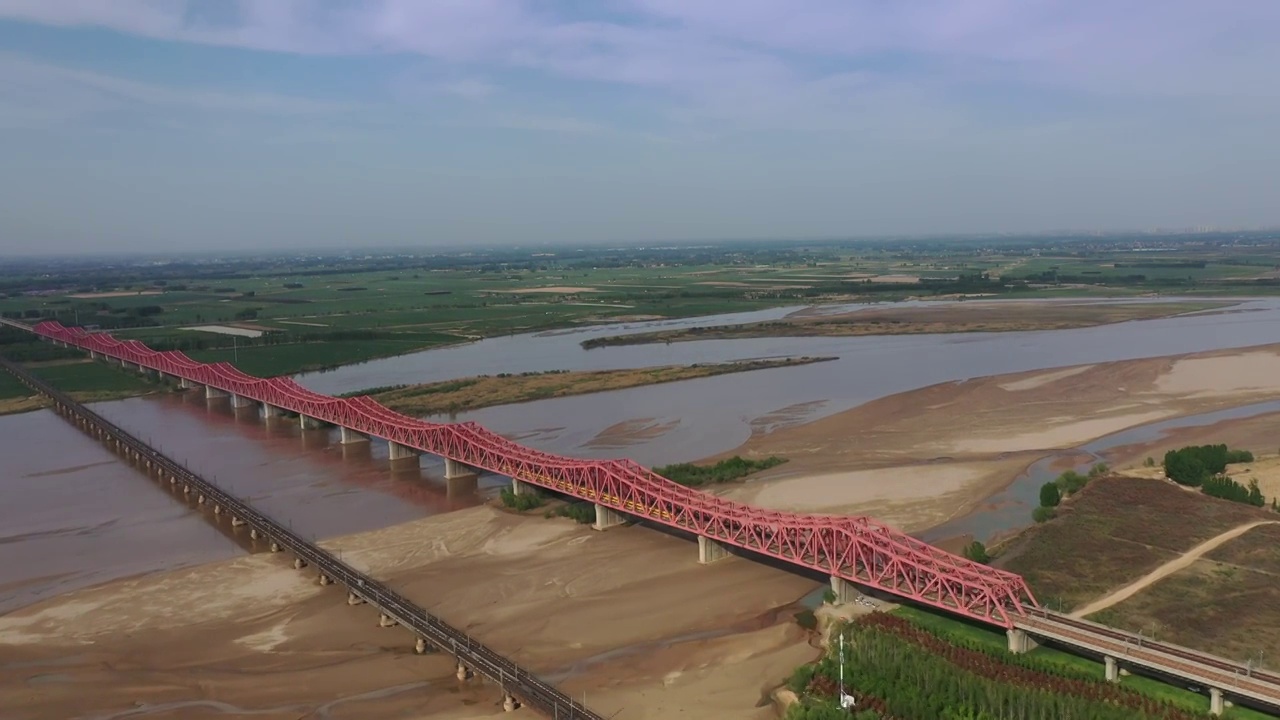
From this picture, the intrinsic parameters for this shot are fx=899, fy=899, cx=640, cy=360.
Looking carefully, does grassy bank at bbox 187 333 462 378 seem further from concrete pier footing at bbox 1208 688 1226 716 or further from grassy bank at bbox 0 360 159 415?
concrete pier footing at bbox 1208 688 1226 716

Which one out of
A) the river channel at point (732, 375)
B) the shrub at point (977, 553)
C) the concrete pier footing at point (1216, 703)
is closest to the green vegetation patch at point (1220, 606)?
the concrete pier footing at point (1216, 703)

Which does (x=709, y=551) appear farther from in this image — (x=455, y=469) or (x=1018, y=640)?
(x=455, y=469)

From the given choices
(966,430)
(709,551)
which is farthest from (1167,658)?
(966,430)

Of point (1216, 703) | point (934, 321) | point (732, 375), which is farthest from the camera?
point (934, 321)

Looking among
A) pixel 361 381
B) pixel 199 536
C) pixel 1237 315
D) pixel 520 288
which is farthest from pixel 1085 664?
pixel 520 288

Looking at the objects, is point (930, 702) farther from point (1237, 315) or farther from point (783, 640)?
point (1237, 315)

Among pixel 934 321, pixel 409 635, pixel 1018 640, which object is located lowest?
pixel 409 635
